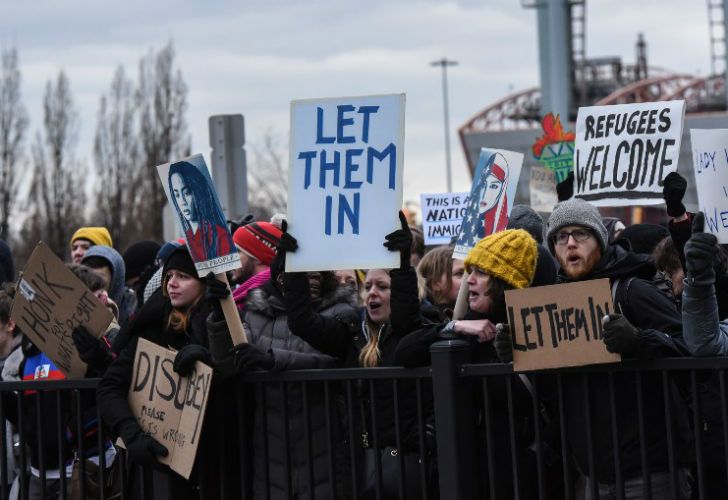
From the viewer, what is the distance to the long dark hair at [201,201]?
600 cm

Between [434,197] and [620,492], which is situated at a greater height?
[434,197]

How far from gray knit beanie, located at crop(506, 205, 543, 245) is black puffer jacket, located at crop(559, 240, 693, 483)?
7.22 ft

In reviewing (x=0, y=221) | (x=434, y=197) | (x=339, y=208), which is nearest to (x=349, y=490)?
(x=339, y=208)

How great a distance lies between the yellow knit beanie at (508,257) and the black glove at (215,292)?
1.09 m

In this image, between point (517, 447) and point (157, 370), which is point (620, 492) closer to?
point (517, 447)

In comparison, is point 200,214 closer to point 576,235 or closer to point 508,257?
point 508,257

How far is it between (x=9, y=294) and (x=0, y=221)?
28.1 metres

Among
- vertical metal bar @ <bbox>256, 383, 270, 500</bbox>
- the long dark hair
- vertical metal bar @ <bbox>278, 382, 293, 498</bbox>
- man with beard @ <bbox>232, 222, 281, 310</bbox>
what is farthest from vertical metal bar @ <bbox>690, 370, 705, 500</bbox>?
man with beard @ <bbox>232, 222, 281, 310</bbox>

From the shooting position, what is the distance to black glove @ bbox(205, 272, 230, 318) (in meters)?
5.81

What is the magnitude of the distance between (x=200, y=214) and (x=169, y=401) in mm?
866

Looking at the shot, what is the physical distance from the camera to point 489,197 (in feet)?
23.2

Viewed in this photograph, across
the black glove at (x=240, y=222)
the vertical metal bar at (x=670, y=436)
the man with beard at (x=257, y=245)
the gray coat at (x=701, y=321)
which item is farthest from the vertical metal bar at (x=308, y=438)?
the black glove at (x=240, y=222)

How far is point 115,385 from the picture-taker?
6.17 m

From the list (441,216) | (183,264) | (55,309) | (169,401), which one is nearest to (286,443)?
(169,401)
